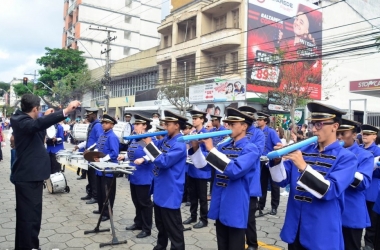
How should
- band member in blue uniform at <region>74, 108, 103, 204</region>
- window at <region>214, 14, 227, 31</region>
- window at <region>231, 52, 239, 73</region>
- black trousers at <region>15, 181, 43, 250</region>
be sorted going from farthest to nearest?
window at <region>214, 14, 227, 31</region> < window at <region>231, 52, 239, 73</region> < band member in blue uniform at <region>74, 108, 103, 204</region> < black trousers at <region>15, 181, 43, 250</region>

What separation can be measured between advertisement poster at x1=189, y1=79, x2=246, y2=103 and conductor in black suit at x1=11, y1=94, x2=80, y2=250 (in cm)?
1682

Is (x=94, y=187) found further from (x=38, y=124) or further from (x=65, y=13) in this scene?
(x=65, y=13)

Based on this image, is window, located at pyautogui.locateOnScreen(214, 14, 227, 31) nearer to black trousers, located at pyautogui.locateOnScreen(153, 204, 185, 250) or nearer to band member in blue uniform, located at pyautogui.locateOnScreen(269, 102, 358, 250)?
black trousers, located at pyautogui.locateOnScreen(153, 204, 185, 250)

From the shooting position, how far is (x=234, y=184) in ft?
12.2

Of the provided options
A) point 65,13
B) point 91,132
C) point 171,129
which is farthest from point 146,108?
point 65,13

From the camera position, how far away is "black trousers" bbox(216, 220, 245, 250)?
3.69m

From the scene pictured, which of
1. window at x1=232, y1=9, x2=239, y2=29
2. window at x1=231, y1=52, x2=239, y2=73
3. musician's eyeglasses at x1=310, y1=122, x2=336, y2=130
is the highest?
window at x1=232, y1=9, x2=239, y2=29

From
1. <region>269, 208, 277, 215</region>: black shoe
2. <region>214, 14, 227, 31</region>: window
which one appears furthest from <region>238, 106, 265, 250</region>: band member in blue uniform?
<region>214, 14, 227, 31</region>: window

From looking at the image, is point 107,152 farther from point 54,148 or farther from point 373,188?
point 373,188

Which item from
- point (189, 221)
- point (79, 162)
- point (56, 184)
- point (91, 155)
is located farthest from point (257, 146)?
point (56, 184)

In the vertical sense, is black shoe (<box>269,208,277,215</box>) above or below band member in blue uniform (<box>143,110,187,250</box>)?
below

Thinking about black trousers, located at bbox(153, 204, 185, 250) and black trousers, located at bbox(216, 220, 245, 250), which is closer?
black trousers, located at bbox(216, 220, 245, 250)

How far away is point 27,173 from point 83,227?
77.9 inches

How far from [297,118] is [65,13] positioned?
4998cm
